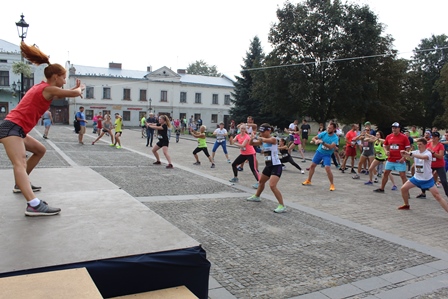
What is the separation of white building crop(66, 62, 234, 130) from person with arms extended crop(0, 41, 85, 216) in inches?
2022

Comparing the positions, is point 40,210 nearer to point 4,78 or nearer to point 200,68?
point 4,78

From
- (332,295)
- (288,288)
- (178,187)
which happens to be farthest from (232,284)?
(178,187)

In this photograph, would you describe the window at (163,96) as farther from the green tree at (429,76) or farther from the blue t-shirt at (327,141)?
the blue t-shirt at (327,141)

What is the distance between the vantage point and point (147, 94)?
57.1 metres

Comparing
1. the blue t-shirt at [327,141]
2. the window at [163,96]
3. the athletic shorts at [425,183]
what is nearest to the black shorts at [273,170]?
the athletic shorts at [425,183]

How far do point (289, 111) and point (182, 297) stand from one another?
85.9 ft

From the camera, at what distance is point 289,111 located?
2817cm

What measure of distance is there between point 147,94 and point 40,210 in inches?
2169

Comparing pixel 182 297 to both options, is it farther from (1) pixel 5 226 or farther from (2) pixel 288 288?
(1) pixel 5 226

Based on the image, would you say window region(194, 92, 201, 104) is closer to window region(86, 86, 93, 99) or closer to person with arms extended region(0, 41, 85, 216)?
window region(86, 86, 93, 99)

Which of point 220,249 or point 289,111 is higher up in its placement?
point 289,111

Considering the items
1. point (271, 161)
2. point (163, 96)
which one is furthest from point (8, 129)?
point (163, 96)

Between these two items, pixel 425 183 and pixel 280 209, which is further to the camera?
pixel 425 183

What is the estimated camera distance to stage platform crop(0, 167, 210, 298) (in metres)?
2.71
